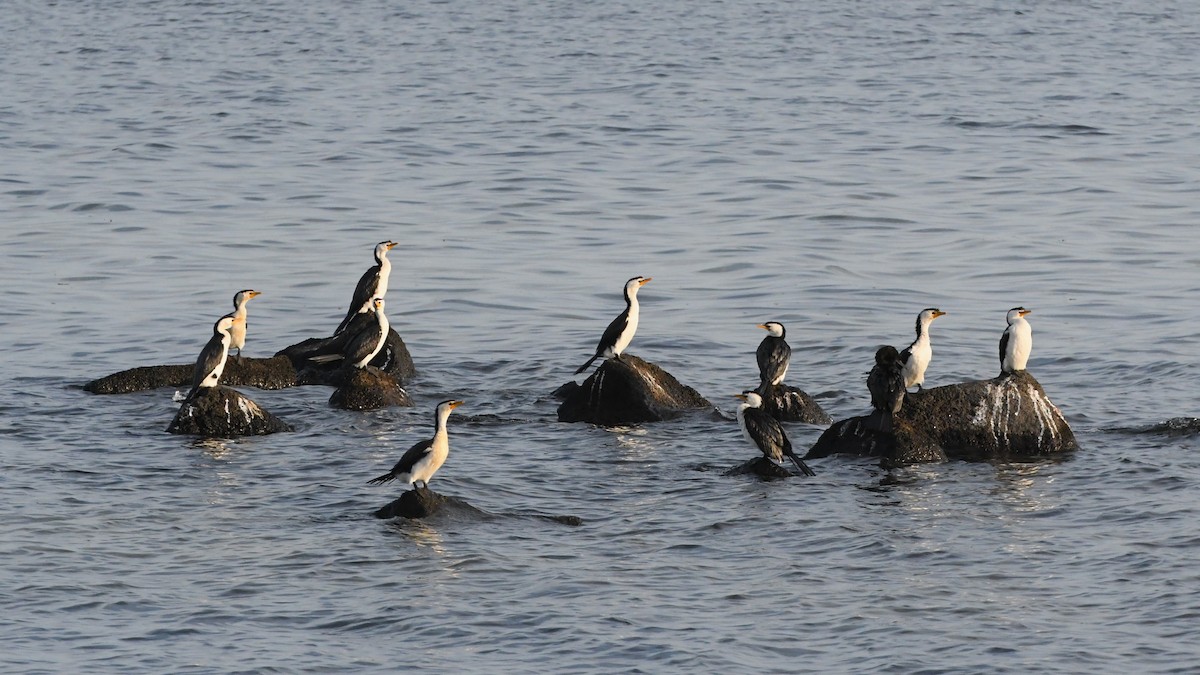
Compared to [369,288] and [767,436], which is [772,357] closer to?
[767,436]

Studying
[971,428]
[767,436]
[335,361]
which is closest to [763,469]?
[767,436]

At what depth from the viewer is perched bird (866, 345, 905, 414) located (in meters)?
18.5

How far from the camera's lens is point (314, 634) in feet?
44.6

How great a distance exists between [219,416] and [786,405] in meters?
6.37

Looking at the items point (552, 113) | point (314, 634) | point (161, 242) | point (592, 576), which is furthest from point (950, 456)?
point (552, 113)

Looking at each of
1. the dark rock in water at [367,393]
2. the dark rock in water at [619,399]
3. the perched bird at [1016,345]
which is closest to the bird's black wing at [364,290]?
the dark rock in water at [367,393]

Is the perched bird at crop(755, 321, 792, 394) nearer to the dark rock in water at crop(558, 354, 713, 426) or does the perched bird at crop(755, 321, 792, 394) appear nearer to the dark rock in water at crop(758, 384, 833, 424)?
the dark rock in water at crop(758, 384, 833, 424)

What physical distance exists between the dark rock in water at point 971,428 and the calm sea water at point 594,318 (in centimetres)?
40

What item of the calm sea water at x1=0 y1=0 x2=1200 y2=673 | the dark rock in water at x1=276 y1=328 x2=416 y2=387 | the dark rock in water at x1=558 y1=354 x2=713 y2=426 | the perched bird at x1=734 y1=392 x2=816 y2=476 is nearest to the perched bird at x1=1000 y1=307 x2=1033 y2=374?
the calm sea water at x1=0 y1=0 x2=1200 y2=673

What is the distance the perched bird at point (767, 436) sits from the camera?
58.6 ft

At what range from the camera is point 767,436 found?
1789 cm

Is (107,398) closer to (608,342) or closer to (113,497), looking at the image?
(113,497)

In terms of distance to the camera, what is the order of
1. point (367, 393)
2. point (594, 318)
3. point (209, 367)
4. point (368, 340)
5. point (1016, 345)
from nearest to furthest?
point (1016, 345) → point (209, 367) → point (367, 393) → point (368, 340) → point (594, 318)

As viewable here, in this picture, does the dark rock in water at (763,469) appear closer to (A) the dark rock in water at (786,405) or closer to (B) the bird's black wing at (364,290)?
(A) the dark rock in water at (786,405)
